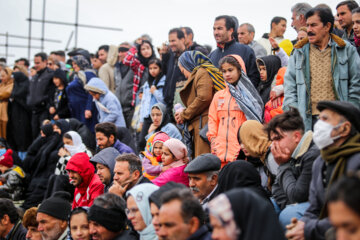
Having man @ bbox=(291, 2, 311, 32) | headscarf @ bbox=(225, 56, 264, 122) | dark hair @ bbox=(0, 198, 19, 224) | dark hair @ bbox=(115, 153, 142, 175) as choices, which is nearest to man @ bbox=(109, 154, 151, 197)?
dark hair @ bbox=(115, 153, 142, 175)

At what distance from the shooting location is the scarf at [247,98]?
21.4 ft

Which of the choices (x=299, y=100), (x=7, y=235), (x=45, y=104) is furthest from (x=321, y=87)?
(x=45, y=104)

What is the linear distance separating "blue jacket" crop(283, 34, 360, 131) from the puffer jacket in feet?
2.41

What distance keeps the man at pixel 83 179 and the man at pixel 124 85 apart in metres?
3.75

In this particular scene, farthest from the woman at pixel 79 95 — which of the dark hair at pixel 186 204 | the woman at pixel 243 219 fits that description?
the woman at pixel 243 219

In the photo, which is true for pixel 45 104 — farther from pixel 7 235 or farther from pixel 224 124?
pixel 224 124

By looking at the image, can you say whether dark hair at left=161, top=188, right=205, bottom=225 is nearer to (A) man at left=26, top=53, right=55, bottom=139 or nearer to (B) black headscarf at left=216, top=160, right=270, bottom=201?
(B) black headscarf at left=216, top=160, right=270, bottom=201

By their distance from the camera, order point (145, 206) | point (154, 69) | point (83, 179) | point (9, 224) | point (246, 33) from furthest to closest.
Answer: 1. point (154, 69)
2. point (246, 33)
3. point (83, 179)
4. point (9, 224)
5. point (145, 206)

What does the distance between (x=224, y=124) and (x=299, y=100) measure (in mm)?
1096

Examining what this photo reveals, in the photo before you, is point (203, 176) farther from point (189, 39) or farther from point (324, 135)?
point (189, 39)

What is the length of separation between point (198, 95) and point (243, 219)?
166 inches

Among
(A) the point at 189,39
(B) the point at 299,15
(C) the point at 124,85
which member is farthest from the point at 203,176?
(C) the point at 124,85

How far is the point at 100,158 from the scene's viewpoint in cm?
711

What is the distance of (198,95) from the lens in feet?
23.9
